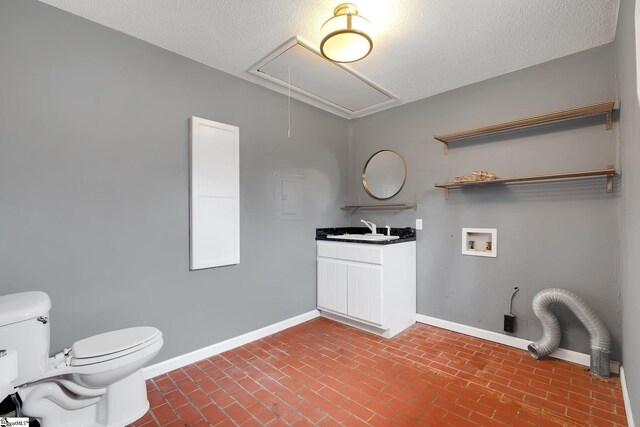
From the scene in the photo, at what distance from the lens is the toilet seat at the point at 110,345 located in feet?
4.94

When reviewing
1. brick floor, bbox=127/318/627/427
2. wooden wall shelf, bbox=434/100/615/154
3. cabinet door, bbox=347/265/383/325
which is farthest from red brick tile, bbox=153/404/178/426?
wooden wall shelf, bbox=434/100/615/154

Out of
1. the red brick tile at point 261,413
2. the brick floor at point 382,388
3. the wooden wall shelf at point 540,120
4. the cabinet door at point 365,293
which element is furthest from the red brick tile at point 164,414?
the wooden wall shelf at point 540,120

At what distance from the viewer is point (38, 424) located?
152cm


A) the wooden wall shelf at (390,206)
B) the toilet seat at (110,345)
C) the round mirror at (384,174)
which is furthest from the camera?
the round mirror at (384,174)

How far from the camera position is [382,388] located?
1992 millimetres

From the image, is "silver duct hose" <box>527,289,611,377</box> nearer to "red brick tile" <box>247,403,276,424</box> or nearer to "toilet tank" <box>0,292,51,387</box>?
"red brick tile" <box>247,403,276,424</box>

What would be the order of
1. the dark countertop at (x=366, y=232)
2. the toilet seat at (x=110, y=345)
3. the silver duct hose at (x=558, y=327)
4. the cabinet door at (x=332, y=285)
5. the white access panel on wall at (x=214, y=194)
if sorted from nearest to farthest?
the toilet seat at (x=110, y=345)
the silver duct hose at (x=558, y=327)
the white access panel on wall at (x=214, y=194)
the dark countertop at (x=366, y=232)
the cabinet door at (x=332, y=285)

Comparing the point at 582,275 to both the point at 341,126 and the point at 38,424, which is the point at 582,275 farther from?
the point at 38,424

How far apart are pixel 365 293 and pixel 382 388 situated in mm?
965

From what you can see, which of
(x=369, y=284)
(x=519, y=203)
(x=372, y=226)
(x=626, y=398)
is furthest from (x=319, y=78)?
(x=626, y=398)

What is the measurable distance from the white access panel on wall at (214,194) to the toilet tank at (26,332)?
98cm

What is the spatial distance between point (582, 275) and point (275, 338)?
2649 mm

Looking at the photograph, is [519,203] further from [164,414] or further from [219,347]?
[164,414]

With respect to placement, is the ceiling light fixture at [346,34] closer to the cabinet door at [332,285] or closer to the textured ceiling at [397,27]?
the textured ceiling at [397,27]
